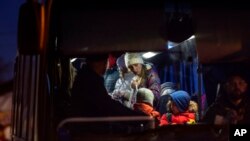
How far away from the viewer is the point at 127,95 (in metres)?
2.97

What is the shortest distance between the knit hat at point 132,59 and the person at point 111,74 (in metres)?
0.09

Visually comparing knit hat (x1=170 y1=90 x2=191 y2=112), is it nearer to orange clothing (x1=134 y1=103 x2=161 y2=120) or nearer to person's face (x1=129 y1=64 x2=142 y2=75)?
orange clothing (x1=134 y1=103 x2=161 y2=120)

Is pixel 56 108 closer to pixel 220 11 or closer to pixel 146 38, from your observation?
pixel 146 38

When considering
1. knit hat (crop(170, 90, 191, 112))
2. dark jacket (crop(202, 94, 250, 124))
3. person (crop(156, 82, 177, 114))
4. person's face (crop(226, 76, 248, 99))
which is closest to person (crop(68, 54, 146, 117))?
person (crop(156, 82, 177, 114))

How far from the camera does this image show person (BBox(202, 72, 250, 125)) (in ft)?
9.73

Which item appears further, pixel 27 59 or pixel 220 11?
pixel 27 59

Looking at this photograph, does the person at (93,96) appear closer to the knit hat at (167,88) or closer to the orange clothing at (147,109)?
the orange clothing at (147,109)

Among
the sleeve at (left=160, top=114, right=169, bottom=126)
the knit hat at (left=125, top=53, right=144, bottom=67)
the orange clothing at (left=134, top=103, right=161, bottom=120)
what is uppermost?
the knit hat at (left=125, top=53, right=144, bottom=67)

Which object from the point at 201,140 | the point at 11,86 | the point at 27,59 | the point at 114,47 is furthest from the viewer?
the point at 11,86

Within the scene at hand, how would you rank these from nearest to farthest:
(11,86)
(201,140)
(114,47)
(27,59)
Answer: (201,140)
(114,47)
(27,59)
(11,86)

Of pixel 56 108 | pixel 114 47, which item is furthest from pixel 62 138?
pixel 114 47

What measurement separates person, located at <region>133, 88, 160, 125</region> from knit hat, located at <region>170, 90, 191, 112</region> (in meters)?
0.14

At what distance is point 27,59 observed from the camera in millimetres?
3436

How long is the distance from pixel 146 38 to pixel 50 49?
681mm
